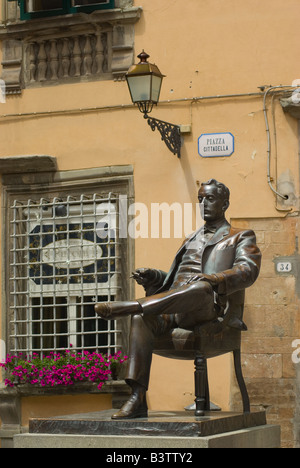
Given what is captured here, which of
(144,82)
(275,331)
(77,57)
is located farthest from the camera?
(77,57)

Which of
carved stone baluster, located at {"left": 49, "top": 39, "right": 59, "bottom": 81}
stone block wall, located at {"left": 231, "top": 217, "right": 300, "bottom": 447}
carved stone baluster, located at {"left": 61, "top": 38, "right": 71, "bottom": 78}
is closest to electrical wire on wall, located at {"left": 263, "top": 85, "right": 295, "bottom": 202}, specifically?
stone block wall, located at {"left": 231, "top": 217, "right": 300, "bottom": 447}

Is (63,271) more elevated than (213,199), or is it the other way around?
(213,199)

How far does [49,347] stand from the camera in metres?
11.5

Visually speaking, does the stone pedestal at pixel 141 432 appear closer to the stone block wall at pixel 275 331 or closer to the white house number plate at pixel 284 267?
the stone block wall at pixel 275 331

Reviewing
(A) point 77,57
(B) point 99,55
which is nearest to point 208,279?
(B) point 99,55

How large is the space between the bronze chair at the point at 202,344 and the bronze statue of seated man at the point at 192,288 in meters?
0.04

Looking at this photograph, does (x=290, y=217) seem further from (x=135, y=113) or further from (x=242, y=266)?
(x=242, y=266)

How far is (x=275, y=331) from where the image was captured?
10.5 m

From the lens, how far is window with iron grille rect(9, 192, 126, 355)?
11250mm

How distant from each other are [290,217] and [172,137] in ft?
4.13

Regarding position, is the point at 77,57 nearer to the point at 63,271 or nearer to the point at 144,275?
the point at 63,271

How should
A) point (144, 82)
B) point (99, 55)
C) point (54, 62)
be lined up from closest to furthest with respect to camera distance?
point (144, 82) < point (99, 55) < point (54, 62)

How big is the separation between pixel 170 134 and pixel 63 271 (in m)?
1.68
